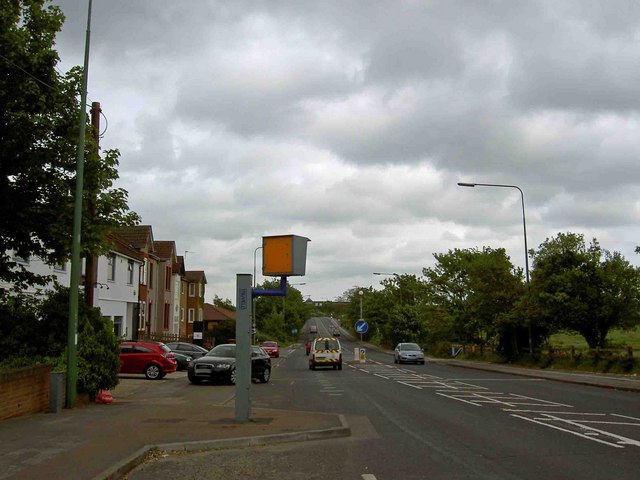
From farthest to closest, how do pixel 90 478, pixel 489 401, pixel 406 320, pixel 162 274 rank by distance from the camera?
pixel 406 320, pixel 162 274, pixel 489 401, pixel 90 478

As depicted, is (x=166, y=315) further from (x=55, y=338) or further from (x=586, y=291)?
(x=55, y=338)

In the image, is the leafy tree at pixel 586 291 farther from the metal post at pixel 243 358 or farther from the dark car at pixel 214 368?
the metal post at pixel 243 358

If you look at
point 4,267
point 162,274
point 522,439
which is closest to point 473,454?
point 522,439

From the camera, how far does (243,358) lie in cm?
1236

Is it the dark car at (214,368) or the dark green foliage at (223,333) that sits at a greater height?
the dark green foliage at (223,333)

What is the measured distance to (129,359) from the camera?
27.8 m

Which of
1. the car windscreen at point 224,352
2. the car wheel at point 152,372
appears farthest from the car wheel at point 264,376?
the car wheel at point 152,372

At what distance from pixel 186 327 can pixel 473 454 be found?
205 feet

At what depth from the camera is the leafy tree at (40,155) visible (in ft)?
49.4

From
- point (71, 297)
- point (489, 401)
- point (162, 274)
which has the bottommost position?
point (489, 401)

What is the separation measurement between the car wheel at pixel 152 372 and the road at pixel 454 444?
9798 mm

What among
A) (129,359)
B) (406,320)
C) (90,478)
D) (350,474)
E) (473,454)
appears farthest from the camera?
(406,320)

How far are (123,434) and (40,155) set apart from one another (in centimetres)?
751

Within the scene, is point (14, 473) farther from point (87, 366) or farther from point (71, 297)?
point (87, 366)
